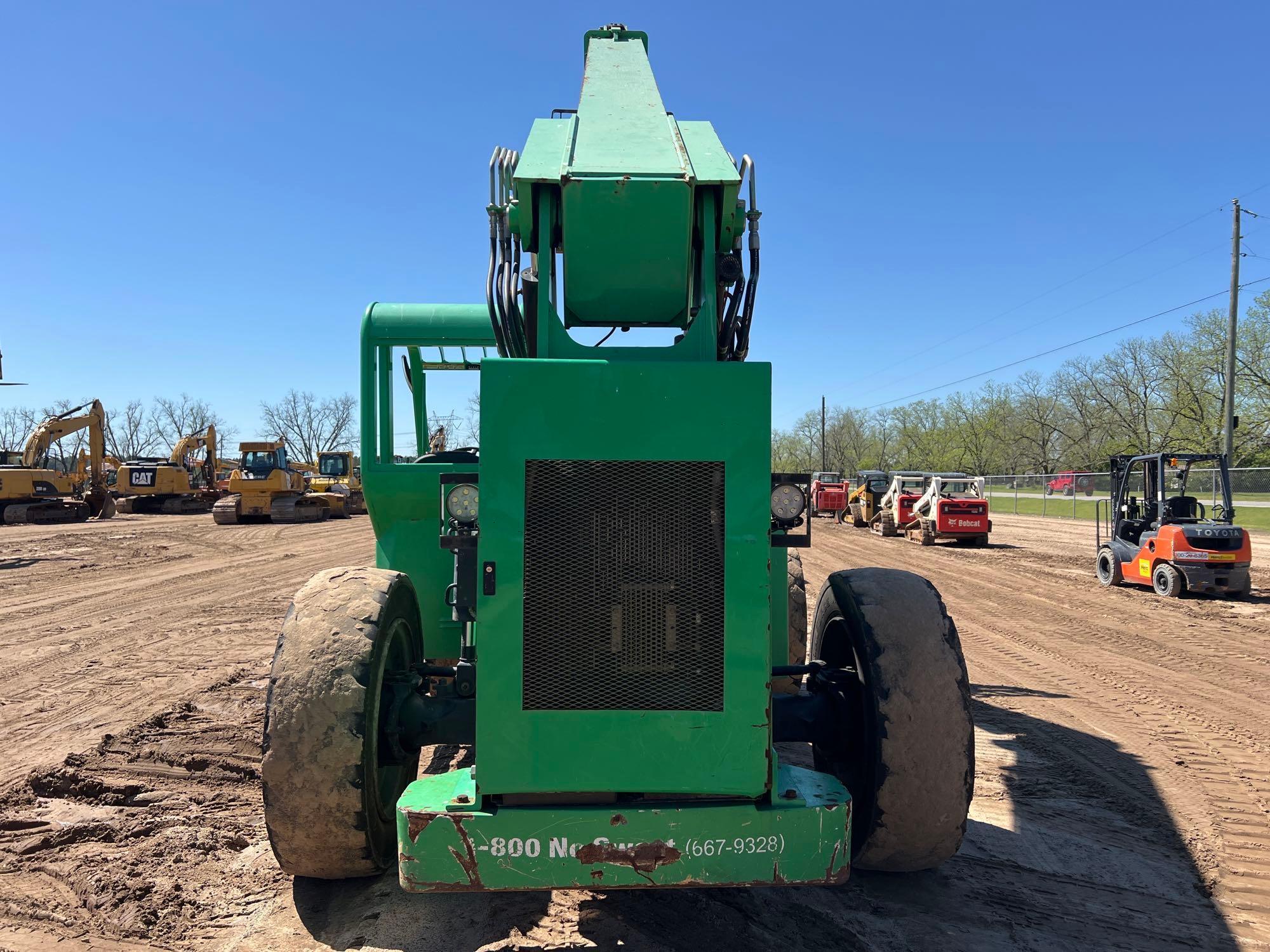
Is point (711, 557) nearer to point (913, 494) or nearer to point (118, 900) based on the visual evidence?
point (118, 900)

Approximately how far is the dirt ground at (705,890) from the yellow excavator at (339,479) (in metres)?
29.0

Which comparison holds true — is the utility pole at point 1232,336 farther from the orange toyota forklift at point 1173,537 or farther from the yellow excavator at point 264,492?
the yellow excavator at point 264,492

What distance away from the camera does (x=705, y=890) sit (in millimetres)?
3617

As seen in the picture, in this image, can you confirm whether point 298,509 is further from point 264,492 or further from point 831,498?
point 831,498

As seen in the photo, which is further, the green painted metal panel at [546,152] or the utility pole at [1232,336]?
the utility pole at [1232,336]

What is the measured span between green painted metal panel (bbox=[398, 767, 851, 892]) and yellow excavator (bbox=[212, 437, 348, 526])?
29.9 m

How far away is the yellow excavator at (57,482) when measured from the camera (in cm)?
3058

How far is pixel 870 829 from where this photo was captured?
328cm

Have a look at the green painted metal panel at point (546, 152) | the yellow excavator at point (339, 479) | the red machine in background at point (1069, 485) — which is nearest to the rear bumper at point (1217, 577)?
the green painted metal panel at point (546, 152)

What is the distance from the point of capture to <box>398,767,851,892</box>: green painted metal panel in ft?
8.81

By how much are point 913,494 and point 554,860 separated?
25.2 meters

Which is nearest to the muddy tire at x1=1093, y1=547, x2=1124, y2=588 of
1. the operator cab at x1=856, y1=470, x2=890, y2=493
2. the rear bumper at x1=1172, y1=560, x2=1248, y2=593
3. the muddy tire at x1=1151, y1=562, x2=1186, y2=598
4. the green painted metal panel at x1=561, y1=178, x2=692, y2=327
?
the muddy tire at x1=1151, y1=562, x2=1186, y2=598

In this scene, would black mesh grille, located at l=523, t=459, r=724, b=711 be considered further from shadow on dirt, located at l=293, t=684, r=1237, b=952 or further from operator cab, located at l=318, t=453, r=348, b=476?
operator cab, located at l=318, t=453, r=348, b=476

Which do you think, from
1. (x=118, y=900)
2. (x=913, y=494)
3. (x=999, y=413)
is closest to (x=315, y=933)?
(x=118, y=900)
